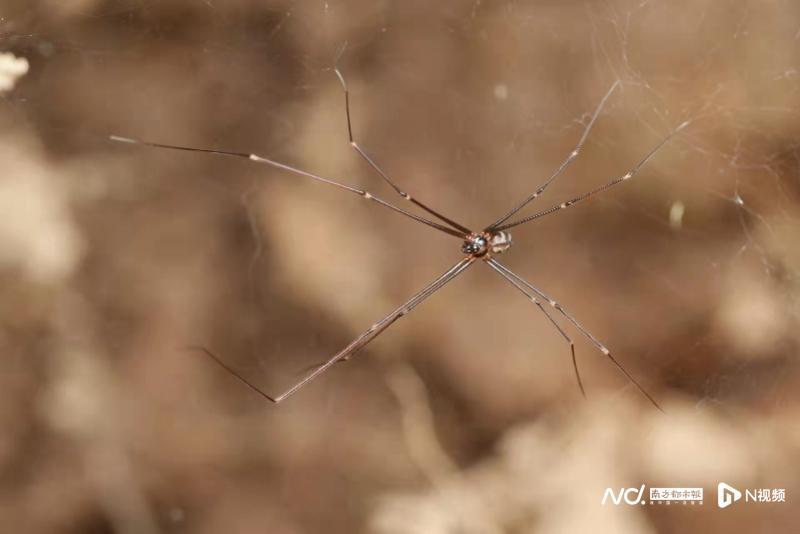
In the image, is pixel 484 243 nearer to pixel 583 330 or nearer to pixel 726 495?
pixel 583 330

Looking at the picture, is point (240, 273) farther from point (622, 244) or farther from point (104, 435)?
point (622, 244)

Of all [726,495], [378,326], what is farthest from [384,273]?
[726,495]

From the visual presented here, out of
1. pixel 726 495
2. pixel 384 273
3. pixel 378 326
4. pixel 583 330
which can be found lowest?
pixel 726 495

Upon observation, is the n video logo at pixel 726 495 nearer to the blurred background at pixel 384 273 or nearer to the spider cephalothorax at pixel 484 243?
the blurred background at pixel 384 273

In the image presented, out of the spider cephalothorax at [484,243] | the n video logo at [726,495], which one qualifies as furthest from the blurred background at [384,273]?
the spider cephalothorax at [484,243]

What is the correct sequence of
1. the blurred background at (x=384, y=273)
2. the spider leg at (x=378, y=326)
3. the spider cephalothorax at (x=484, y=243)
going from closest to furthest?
the spider leg at (x=378, y=326) < the spider cephalothorax at (x=484, y=243) < the blurred background at (x=384, y=273)

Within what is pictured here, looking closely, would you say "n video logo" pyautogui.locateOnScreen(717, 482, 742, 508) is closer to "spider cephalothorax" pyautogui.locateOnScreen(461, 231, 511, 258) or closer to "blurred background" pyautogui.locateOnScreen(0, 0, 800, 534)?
"blurred background" pyautogui.locateOnScreen(0, 0, 800, 534)
